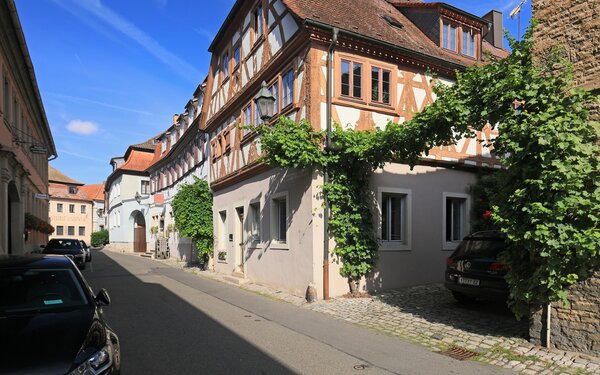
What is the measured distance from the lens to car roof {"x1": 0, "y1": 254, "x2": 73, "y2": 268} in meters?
5.18

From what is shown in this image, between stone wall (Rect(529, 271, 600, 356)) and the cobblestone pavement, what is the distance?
15 centimetres

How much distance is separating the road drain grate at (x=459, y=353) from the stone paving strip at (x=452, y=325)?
84 mm

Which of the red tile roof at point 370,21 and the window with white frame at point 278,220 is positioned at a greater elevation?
the red tile roof at point 370,21

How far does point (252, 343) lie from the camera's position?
6.80 meters

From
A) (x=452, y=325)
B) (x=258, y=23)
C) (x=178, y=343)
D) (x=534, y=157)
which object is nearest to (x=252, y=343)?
(x=178, y=343)

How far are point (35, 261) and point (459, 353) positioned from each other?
18.3ft

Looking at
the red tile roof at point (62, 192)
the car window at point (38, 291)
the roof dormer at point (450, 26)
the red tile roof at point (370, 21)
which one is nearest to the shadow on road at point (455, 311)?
the car window at point (38, 291)

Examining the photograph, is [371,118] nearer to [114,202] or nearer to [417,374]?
[417,374]

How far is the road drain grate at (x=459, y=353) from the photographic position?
239 inches

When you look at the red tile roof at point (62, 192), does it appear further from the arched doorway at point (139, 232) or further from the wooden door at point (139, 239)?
the wooden door at point (139, 239)

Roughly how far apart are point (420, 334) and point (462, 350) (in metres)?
0.95

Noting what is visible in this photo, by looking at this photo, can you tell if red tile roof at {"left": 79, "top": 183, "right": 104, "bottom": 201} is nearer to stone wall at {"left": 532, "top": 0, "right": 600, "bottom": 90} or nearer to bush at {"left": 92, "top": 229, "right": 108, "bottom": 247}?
bush at {"left": 92, "top": 229, "right": 108, "bottom": 247}

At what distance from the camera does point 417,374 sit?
538 cm

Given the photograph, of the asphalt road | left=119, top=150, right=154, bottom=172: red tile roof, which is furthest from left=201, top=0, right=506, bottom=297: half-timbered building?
left=119, top=150, right=154, bottom=172: red tile roof
